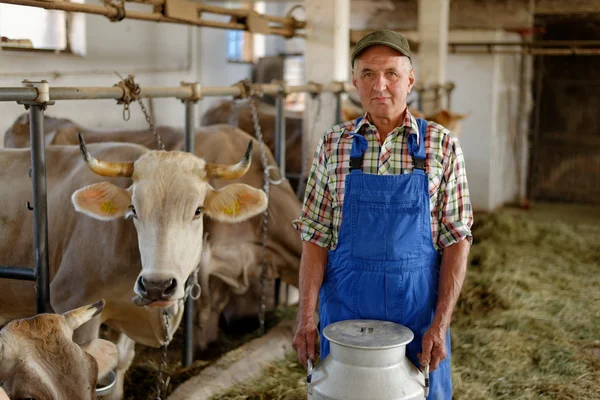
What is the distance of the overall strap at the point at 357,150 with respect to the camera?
2.82m

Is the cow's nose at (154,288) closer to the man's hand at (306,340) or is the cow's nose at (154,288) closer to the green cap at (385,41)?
the man's hand at (306,340)

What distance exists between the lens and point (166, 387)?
14.3ft

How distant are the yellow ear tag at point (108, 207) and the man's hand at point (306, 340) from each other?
1.27 meters

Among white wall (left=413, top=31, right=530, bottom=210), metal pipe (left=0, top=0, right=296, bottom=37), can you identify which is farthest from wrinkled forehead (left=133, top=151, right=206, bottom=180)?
white wall (left=413, top=31, right=530, bottom=210)

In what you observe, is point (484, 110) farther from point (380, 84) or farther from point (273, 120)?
point (380, 84)

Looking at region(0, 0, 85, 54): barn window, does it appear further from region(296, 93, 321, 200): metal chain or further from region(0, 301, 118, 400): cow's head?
region(0, 301, 118, 400): cow's head

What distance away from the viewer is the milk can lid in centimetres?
244

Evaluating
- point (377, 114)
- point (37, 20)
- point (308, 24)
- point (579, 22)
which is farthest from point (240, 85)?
point (579, 22)

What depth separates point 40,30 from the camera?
778cm

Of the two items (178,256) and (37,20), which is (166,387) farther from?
(37,20)

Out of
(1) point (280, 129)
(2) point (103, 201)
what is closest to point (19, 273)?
(2) point (103, 201)

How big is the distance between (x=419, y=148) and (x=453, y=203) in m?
0.24

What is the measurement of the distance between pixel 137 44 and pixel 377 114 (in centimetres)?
715

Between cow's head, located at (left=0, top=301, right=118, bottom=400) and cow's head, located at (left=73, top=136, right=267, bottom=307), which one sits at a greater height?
cow's head, located at (left=73, top=136, right=267, bottom=307)
